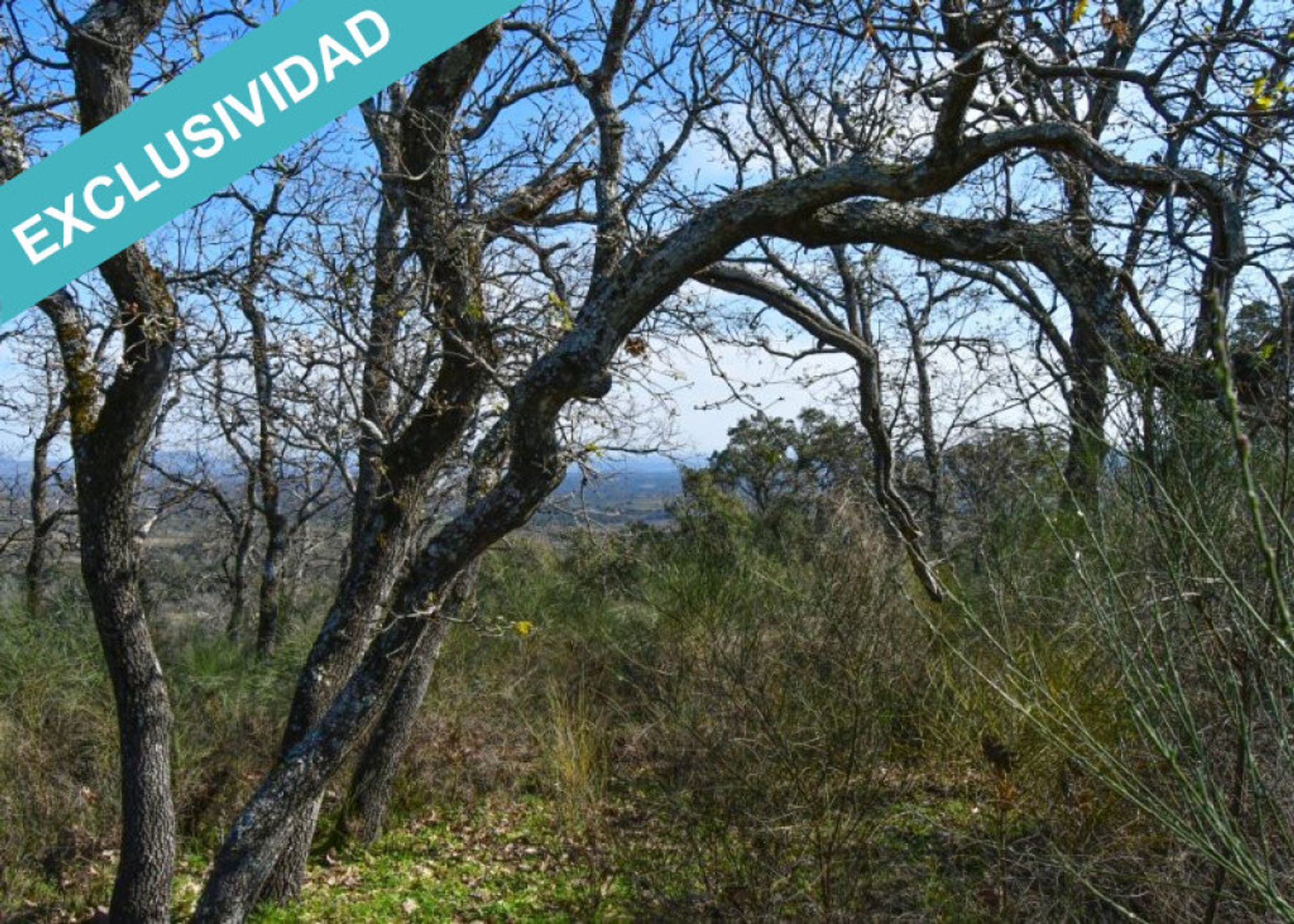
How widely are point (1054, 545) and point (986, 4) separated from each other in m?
4.03

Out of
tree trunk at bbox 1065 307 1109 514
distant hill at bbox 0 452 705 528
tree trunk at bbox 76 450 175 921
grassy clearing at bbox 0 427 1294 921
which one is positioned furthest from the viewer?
distant hill at bbox 0 452 705 528

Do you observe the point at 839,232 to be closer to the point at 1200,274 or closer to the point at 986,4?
the point at 986,4

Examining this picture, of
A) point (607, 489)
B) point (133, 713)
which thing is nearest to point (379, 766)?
point (133, 713)

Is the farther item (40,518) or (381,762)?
(40,518)

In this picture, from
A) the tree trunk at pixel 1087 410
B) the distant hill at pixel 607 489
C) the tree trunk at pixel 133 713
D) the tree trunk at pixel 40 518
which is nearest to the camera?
the tree trunk at pixel 1087 410

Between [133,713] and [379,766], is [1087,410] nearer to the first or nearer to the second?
[133,713]

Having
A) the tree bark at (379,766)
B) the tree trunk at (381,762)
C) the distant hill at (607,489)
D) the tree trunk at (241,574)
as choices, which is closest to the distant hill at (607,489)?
the distant hill at (607,489)

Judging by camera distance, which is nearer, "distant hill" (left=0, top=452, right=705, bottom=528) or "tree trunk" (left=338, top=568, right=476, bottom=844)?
"distant hill" (left=0, top=452, right=705, bottom=528)

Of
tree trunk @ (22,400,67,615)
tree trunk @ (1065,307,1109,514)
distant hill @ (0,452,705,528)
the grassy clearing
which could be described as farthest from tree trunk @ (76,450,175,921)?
tree trunk @ (22,400,67,615)

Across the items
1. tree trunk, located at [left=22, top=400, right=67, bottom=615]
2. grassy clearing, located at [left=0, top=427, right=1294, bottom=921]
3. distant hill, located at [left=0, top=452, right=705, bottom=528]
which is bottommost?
grassy clearing, located at [left=0, top=427, right=1294, bottom=921]

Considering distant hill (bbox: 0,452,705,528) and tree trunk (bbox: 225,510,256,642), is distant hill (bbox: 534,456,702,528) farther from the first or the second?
tree trunk (bbox: 225,510,256,642)

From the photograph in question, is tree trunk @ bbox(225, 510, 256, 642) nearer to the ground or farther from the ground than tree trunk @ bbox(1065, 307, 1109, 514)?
farther from the ground

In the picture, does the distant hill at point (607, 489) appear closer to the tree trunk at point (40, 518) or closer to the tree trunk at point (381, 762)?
the tree trunk at point (381, 762)

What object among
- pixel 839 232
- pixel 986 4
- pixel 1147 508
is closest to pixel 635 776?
pixel 839 232
